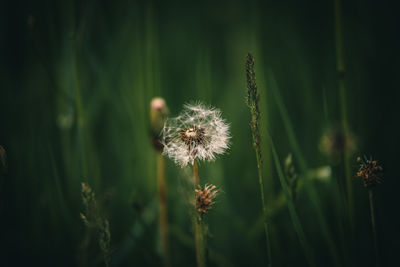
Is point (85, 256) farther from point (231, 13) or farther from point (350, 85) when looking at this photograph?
point (231, 13)

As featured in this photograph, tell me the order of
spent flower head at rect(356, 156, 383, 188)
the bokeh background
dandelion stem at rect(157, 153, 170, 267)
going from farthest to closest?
the bokeh background → dandelion stem at rect(157, 153, 170, 267) → spent flower head at rect(356, 156, 383, 188)

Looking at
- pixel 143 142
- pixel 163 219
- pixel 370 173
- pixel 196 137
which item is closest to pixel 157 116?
pixel 196 137

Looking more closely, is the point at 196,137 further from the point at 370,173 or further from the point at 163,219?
the point at 370,173

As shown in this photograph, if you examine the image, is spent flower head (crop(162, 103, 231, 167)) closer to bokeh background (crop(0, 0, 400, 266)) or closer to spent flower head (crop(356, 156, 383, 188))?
bokeh background (crop(0, 0, 400, 266))

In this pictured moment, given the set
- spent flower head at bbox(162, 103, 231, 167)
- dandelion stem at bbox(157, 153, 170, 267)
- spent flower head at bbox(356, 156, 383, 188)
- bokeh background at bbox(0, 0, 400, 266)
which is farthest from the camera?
bokeh background at bbox(0, 0, 400, 266)

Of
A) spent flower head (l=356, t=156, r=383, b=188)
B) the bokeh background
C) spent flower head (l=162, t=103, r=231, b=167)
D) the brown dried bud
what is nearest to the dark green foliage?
the bokeh background

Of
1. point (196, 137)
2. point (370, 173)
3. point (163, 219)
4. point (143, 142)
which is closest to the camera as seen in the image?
point (370, 173)

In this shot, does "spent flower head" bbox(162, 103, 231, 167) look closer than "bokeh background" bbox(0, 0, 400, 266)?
Yes

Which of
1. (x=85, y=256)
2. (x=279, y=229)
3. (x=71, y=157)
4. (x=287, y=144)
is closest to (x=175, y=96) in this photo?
(x=287, y=144)
